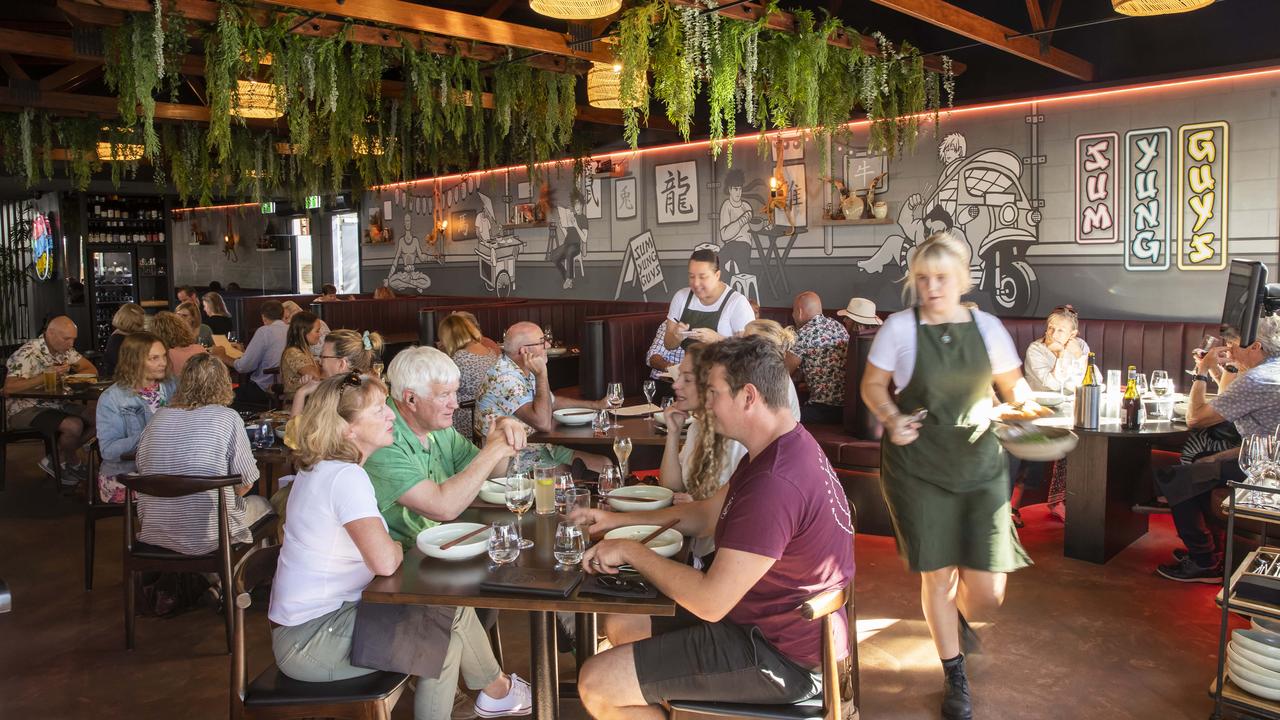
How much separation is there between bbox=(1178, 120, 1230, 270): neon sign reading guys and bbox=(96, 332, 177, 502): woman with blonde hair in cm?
704

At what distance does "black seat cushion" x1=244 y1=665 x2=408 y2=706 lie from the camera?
2.39 metres

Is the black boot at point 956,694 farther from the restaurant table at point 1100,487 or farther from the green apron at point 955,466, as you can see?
the restaurant table at point 1100,487

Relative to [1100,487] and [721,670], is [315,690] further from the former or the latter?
[1100,487]

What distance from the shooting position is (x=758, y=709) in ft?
7.43

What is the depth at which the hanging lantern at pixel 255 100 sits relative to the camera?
6645 mm

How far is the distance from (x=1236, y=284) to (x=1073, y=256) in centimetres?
331

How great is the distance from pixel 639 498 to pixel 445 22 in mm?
4363

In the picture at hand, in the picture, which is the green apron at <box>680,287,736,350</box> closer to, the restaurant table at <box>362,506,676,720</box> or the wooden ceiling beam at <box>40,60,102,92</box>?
the restaurant table at <box>362,506,676,720</box>

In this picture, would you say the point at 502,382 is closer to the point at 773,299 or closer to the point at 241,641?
the point at 241,641

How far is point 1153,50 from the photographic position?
700 cm

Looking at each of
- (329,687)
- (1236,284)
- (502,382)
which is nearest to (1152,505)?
(1236,284)

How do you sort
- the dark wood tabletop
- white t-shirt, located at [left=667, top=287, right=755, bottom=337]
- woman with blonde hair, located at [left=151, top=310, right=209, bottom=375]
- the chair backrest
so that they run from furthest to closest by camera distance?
woman with blonde hair, located at [left=151, top=310, right=209, bottom=375]
white t-shirt, located at [left=667, top=287, right=755, bottom=337]
the chair backrest
the dark wood tabletop

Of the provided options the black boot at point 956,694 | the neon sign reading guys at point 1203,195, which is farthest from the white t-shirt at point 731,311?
the neon sign reading guys at point 1203,195

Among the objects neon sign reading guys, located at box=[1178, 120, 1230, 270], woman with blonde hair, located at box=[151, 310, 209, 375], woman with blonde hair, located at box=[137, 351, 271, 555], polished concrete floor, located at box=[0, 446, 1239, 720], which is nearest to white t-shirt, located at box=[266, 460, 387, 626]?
polished concrete floor, located at box=[0, 446, 1239, 720]
